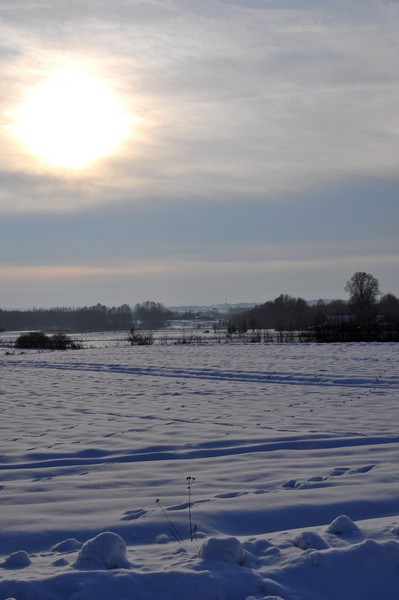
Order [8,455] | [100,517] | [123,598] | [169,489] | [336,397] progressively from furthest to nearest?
[336,397]
[8,455]
[169,489]
[100,517]
[123,598]

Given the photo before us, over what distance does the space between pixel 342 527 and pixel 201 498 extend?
181 centimetres

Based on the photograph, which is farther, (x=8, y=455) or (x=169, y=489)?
(x=8, y=455)

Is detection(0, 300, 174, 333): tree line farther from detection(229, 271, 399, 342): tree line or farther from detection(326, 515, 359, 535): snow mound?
detection(326, 515, 359, 535): snow mound

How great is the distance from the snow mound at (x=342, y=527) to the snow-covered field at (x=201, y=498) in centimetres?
1

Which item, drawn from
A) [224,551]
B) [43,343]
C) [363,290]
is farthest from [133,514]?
[363,290]

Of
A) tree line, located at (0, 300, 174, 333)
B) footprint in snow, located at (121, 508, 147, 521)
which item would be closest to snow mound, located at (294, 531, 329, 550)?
footprint in snow, located at (121, 508, 147, 521)

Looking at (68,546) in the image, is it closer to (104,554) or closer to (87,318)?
(104,554)

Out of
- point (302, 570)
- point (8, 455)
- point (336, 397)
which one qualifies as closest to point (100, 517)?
point (302, 570)

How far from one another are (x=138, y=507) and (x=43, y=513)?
2.99ft

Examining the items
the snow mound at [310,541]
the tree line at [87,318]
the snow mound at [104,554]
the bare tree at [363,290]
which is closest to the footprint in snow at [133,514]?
the snow mound at [104,554]

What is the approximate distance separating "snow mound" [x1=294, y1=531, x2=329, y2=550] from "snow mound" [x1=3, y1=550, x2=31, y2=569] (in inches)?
79.6

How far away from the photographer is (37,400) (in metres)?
15.7

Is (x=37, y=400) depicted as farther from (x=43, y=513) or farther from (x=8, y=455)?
(x=43, y=513)

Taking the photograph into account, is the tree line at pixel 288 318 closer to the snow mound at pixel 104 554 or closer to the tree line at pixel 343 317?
the tree line at pixel 343 317
